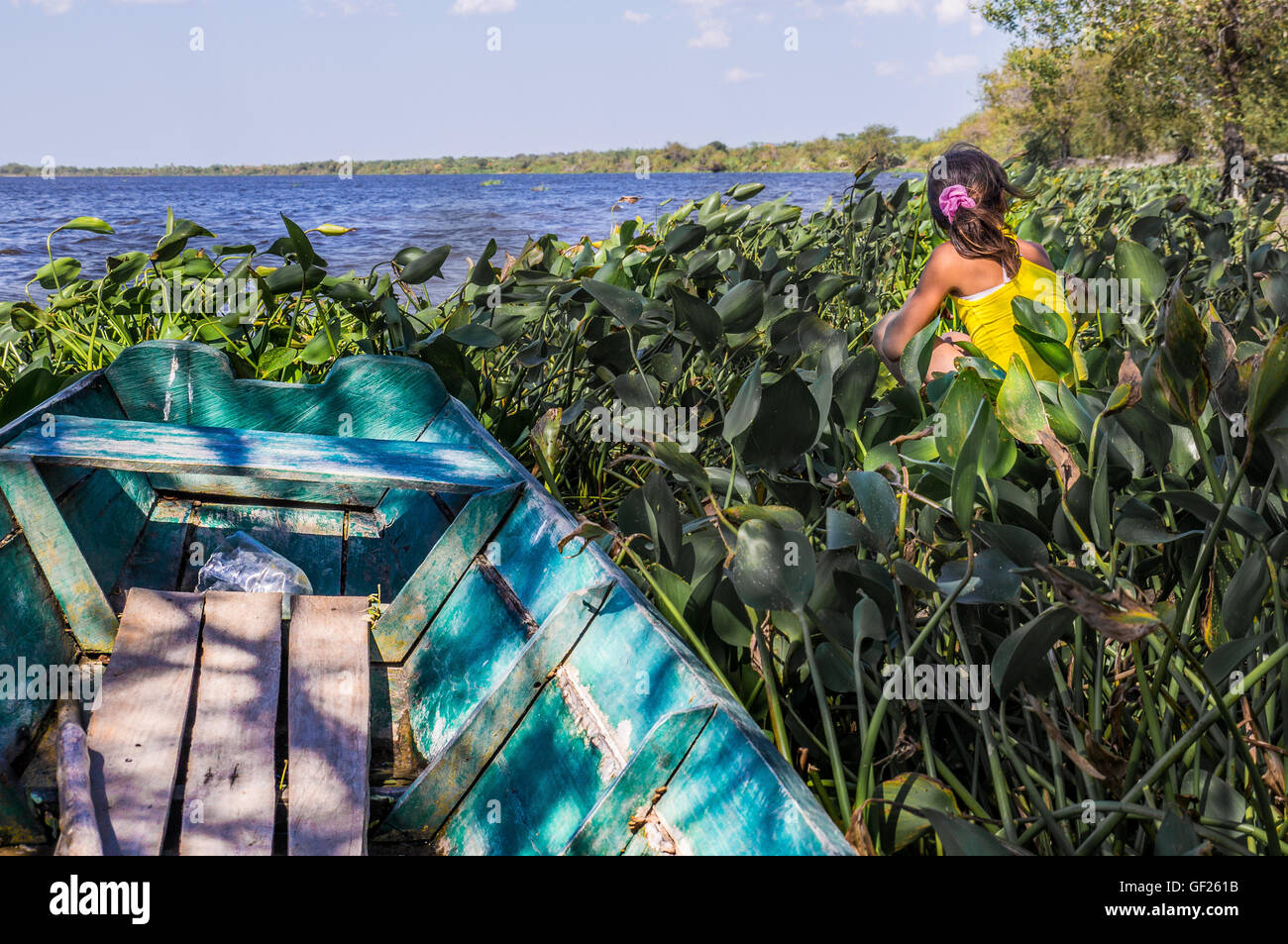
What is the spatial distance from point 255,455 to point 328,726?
2.21 ft

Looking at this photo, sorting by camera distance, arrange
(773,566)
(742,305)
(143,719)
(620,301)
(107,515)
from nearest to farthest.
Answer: (773,566) < (143,719) < (620,301) < (742,305) < (107,515)

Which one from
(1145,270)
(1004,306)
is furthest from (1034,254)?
(1145,270)

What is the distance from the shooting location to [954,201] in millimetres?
2652

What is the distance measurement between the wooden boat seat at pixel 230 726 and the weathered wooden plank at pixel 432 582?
0.18m

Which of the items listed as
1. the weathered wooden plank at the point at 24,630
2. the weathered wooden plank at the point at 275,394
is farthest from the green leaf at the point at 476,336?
the weathered wooden plank at the point at 24,630

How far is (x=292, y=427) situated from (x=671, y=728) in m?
1.93

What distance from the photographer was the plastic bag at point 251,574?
224cm

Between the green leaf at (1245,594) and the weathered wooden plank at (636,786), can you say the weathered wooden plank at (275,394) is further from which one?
the green leaf at (1245,594)

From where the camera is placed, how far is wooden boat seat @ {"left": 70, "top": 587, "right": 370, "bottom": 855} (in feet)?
4.63

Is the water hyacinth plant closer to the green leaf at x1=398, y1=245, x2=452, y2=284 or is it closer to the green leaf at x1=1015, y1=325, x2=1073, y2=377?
the green leaf at x1=1015, y1=325, x2=1073, y2=377

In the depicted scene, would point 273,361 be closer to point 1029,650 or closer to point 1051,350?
point 1051,350

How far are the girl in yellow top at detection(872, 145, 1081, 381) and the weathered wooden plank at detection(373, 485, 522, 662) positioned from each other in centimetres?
124

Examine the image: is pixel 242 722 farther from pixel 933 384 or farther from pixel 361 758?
pixel 933 384
